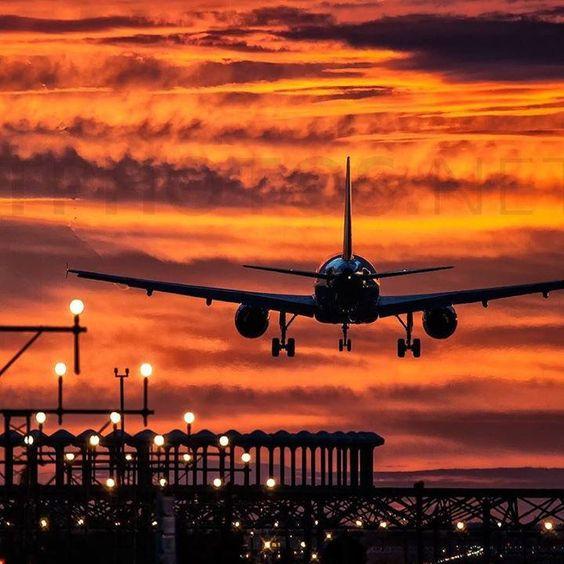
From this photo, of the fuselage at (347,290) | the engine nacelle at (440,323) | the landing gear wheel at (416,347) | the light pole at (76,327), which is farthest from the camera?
the engine nacelle at (440,323)

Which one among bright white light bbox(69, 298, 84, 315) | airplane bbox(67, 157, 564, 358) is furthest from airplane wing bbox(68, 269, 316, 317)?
bright white light bbox(69, 298, 84, 315)

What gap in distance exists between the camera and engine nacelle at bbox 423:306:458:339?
5822 inches

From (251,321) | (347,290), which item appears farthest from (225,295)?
(347,290)

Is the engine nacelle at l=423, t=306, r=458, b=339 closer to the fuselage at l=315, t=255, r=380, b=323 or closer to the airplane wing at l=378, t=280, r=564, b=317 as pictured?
the airplane wing at l=378, t=280, r=564, b=317

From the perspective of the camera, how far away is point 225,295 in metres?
153

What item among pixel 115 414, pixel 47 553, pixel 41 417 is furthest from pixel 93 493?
pixel 115 414

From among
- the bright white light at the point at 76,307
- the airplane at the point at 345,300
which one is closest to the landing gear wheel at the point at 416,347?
the airplane at the point at 345,300

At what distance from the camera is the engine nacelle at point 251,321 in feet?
486

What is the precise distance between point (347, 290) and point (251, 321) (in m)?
12.9

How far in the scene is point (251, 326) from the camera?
148250 mm

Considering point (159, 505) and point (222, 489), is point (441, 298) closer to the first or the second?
point (222, 489)

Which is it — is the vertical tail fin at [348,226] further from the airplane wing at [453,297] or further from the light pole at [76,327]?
the light pole at [76,327]

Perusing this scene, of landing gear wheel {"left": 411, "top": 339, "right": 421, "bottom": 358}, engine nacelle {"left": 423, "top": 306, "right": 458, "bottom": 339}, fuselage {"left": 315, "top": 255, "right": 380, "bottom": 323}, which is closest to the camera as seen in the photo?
fuselage {"left": 315, "top": 255, "right": 380, "bottom": 323}

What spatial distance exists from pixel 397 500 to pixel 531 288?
67.5ft
